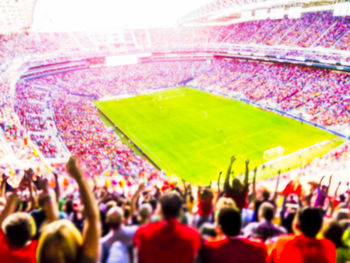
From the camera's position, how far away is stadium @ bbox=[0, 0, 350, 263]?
3041 millimetres

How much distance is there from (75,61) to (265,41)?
111ft

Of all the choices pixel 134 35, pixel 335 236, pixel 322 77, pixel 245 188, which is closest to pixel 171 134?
pixel 322 77

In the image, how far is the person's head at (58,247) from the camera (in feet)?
7.22

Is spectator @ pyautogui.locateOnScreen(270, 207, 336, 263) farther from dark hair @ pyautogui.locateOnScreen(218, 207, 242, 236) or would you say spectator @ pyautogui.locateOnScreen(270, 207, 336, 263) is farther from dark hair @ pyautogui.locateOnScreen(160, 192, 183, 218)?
dark hair @ pyautogui.locateOnScreen(160, 192, 183, 218)

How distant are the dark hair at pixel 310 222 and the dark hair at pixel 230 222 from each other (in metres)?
0.79

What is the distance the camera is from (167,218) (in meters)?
3.06

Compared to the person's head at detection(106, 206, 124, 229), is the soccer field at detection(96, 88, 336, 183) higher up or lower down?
lower down

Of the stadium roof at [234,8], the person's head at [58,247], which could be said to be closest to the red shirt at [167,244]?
the person's head at [58,247]

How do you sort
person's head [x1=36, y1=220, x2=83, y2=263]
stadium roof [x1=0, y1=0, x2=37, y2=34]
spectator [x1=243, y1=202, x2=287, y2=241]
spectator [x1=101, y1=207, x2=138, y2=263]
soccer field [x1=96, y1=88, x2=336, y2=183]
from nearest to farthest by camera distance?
1. person's head [x1=36, y1=220, x2=83, y2=263]
2. spectator [x1=101, y1=207, x2=138, y2=263]
3. spectator [x1=243, y1=202, x2=287, y2=241]
4. soccer field [x1=96, y1=88, x2=336, y2=183]
5. stadium roof [x1=0, y1=0, x2=37, y2=34]

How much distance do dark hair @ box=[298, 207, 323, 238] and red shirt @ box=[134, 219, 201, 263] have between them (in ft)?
4.14

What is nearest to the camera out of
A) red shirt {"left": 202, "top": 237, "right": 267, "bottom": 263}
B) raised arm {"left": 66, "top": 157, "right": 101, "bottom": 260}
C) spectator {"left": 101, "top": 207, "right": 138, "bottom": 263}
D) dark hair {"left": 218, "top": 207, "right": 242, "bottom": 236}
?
raised arm {"left": 66, "top": 157, "right": 101, "bottom": 260}

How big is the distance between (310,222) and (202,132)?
28.2 m

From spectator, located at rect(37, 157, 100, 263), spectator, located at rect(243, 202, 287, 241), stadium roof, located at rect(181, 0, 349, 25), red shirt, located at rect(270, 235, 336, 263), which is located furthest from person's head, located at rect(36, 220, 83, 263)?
stadium roof, located at rect(181, 0, 349, 25)

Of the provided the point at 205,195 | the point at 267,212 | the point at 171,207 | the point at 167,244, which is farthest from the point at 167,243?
the point at 205,195
